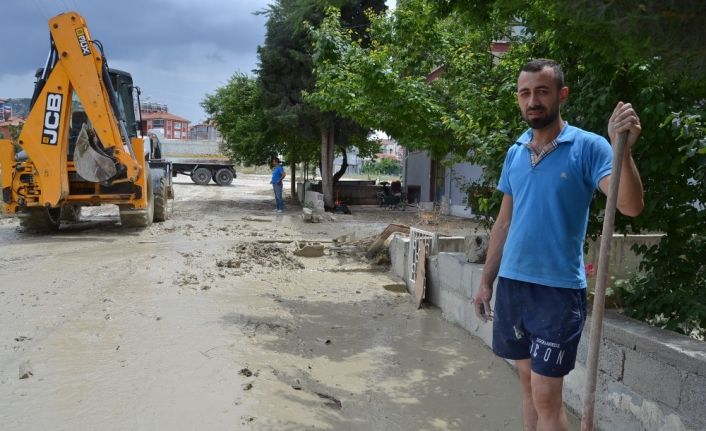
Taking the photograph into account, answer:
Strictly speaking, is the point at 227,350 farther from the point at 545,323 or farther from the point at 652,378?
the point at 652,378

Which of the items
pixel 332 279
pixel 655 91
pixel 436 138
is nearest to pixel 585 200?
pixel 655 91

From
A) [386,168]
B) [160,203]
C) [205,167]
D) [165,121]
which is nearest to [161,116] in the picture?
[165,121]

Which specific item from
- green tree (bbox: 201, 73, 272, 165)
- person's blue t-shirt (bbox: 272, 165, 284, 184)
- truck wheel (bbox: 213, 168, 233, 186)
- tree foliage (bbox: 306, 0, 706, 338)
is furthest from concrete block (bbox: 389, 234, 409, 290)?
truck wheel (bbox: 213, 168, 233, 186)

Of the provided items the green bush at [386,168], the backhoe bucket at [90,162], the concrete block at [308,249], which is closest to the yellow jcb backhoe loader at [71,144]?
the backhoe bucket at [90,162]

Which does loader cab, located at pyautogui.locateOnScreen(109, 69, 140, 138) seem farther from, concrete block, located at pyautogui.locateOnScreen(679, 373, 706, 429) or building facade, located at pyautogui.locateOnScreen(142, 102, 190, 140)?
building facade, located at pyautogui.locateOnScreen(142, 102, 190, 140)

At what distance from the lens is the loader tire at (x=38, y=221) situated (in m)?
10.1

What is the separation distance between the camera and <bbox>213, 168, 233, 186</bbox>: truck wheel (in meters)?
31.6

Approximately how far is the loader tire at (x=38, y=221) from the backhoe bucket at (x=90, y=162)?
160 cm

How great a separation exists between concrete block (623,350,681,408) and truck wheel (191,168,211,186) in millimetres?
30176

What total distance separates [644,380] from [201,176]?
1203 inches

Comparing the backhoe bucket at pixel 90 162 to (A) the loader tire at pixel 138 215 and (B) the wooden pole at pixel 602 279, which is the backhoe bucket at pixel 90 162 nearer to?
(A) the loader tire at pixel 138 215

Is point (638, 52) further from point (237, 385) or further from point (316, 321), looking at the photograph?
point (316, 321)

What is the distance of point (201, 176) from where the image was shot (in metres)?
31.5

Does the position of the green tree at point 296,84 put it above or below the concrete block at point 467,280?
above
